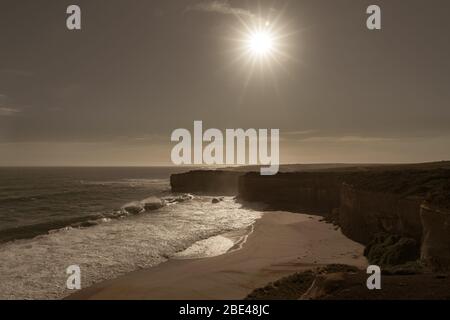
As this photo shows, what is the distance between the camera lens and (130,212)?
40.8 metres

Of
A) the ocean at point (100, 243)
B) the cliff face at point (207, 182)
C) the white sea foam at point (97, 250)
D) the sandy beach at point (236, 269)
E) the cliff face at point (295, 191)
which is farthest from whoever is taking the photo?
the cliff face at point (207, 182)

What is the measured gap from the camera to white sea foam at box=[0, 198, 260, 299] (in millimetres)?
15664

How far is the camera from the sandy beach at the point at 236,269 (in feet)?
46.5

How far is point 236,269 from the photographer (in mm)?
17109

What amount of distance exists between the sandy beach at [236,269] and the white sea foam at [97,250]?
1486mm

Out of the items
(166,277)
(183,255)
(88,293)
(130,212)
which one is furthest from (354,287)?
(130,212)

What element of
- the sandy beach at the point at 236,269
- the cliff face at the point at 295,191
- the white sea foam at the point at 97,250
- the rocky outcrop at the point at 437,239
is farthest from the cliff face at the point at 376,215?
the cliff face at the point at 295,191

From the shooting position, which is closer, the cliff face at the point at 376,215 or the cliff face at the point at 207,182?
the cliff face at the point at 376,215

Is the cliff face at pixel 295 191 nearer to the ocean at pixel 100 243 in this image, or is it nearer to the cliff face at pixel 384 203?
the cliff face at pixel 384 203

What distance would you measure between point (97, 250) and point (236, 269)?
9.40 metres

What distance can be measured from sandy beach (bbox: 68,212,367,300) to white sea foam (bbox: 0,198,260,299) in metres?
1.49

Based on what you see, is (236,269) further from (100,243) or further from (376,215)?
(100,243)

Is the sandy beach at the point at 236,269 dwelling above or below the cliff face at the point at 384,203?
below
